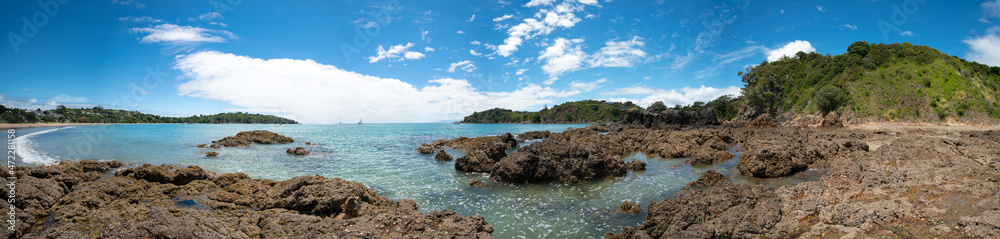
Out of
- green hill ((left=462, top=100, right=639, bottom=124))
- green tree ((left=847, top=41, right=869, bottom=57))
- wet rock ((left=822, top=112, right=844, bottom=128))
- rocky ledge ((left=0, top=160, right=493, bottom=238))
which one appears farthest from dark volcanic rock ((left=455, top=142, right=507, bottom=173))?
green hill ((left=462, top=100, right=639, bottom=124))

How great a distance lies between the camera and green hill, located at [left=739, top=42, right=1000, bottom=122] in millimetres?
40375

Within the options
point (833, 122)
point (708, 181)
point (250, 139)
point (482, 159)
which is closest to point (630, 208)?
point (708, 181)

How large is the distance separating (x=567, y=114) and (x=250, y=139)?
137m

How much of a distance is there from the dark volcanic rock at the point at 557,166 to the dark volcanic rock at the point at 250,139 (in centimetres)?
2743

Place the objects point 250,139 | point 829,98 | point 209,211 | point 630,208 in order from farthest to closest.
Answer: point 829,98 → point 250,139 → point 630,208 → point 209,211

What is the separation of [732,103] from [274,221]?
9689 cm

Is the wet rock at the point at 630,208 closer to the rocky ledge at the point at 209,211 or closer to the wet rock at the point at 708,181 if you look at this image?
the wet rock at the point at 708,181

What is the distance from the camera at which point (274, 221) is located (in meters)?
6.58

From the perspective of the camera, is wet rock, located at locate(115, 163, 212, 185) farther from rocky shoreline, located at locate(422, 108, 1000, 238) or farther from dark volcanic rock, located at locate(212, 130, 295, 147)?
dark volcanic rock, located at locate(212, 130, 295, 147)

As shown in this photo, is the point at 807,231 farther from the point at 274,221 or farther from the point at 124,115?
the point at 124,115

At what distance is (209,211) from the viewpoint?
24.6 ft

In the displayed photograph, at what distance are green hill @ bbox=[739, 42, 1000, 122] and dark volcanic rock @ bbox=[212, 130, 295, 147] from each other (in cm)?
6810

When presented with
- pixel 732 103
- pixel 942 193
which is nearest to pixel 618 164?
pixel 942 193

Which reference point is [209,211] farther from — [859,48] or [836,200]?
[859,48]
